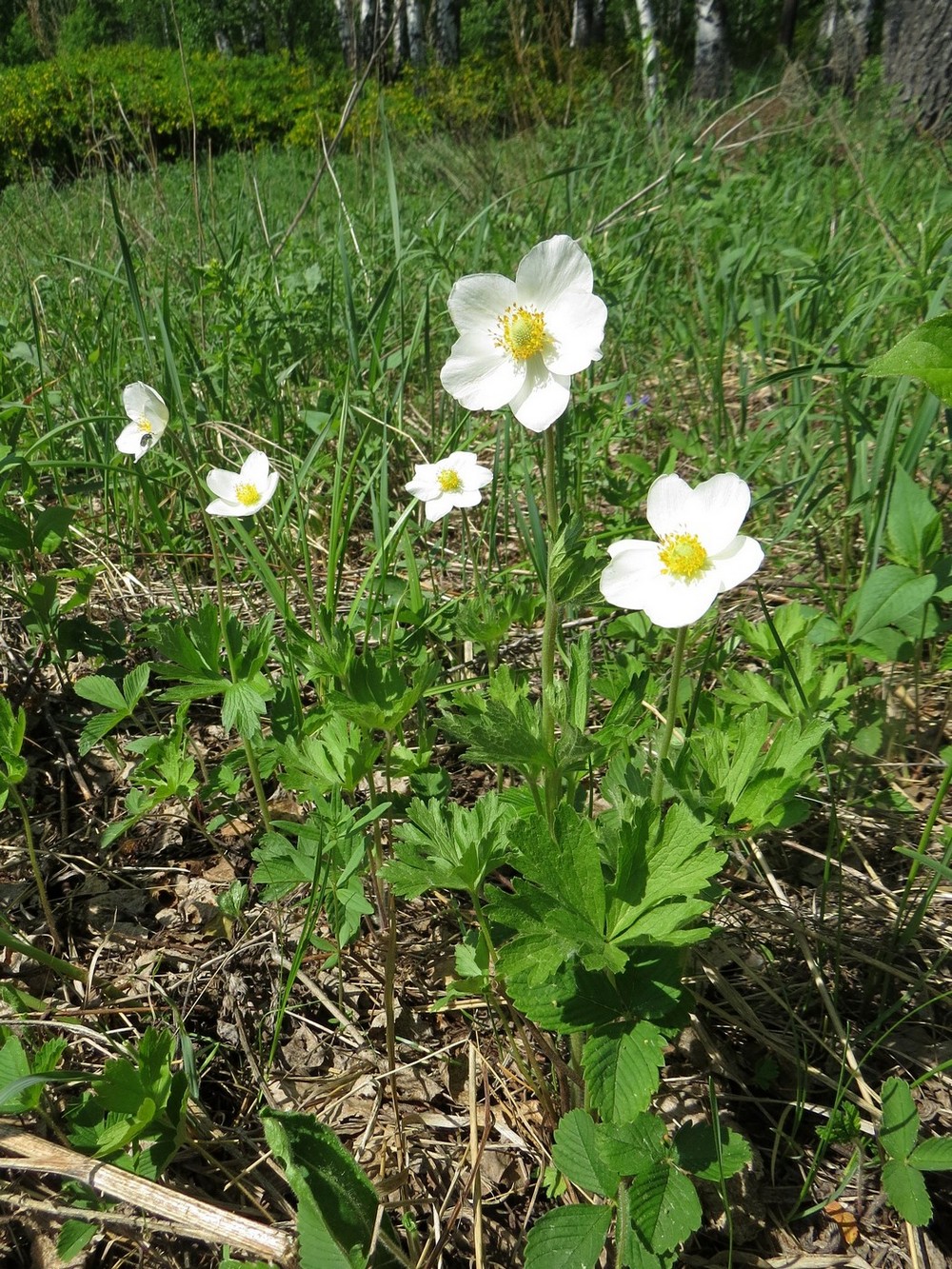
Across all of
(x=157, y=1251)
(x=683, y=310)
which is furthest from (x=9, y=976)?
(x=683, y=310)

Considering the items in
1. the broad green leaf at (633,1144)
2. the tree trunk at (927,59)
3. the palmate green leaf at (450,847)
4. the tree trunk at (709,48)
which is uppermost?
the tree trunk at (709,48)

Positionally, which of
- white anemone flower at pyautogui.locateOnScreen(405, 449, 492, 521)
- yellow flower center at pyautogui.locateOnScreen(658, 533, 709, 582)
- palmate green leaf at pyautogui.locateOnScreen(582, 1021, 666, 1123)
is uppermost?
yellow flower center at pyautogui.locateOnScreen(658, 533, 709, 582)

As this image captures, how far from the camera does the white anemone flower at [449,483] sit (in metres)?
1.96

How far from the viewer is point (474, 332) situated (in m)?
1.38

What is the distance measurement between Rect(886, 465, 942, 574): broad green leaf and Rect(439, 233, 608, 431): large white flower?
0.79 metres

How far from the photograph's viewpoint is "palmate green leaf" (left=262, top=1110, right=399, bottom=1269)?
3.56 ft

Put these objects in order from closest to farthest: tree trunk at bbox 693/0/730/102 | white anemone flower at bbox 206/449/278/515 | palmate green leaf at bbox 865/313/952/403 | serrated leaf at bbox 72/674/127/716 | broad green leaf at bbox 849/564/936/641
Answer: palmate green leaf at bbox 865/313/952/403, broad green leaf at bbox 849/564/936/641, serrated leaf at bbox 72/674/127/716, white anemone flower at bbox 206/449/278/515, tree trunk at bbox 693/0/730/102

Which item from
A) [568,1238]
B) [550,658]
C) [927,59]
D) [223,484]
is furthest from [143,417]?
[927,59]

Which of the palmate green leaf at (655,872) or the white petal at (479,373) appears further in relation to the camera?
the white petal at (479,373)

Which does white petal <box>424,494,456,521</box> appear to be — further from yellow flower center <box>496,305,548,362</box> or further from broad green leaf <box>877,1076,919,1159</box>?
broad green leaf <box>877,1076,919,1159</box>

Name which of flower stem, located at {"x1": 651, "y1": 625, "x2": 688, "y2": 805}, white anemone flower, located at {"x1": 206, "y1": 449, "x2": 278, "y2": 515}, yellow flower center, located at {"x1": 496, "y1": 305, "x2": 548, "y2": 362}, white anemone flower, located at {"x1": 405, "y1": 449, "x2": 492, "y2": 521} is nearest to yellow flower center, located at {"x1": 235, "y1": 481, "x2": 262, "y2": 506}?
white anemone flower, located at {"x1": 206, "y1": 449, "x2": 278, "y2": 515}

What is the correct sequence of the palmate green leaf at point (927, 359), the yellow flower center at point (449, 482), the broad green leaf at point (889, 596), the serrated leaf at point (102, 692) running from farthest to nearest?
1. the yellow flower center at point (449, 482)
2. the serrated leaf at point (102, 692)
3. the broad green leaf at point (889, 596)
4. the palmate green leaf at point (927, 359)

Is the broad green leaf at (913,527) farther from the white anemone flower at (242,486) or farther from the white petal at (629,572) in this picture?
the white anemone flower at (242,486)

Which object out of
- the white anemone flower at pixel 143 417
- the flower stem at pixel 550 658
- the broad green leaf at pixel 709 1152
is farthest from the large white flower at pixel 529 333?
the broad green leaf at pixel 709 1152
